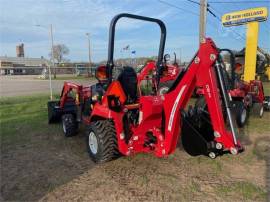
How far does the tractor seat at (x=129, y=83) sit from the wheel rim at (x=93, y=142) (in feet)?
2.77

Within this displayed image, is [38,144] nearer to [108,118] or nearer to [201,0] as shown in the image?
[108,118]

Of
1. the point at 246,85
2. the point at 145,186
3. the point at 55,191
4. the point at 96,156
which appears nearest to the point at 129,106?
the point at 96,156

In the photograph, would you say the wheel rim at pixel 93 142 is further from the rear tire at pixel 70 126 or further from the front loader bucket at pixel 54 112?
the front loader bucket at pixel 54 112

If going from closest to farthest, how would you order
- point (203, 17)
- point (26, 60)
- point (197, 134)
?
1. point (197, 134)
2. point (203, 17)
3. point (26, 60)

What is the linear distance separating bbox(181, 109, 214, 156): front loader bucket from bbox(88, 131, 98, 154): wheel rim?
1.68 m

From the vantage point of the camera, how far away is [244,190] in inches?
155

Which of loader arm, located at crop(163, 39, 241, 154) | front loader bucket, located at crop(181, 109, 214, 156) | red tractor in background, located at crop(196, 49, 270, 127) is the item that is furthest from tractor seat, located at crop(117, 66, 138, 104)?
red tractor in background, located at crop(196, 49, 270, 127)

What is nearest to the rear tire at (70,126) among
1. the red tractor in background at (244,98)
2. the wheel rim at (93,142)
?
the wheel rim at (93,142)

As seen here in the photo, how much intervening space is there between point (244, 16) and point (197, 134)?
13.8 meters

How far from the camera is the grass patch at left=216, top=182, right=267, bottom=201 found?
149 inches

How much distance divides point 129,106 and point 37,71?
64.8 m

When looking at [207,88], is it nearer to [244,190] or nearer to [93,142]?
[244,190]

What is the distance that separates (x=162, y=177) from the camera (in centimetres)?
439

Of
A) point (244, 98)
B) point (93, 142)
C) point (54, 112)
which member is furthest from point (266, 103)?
point (93, 142)
